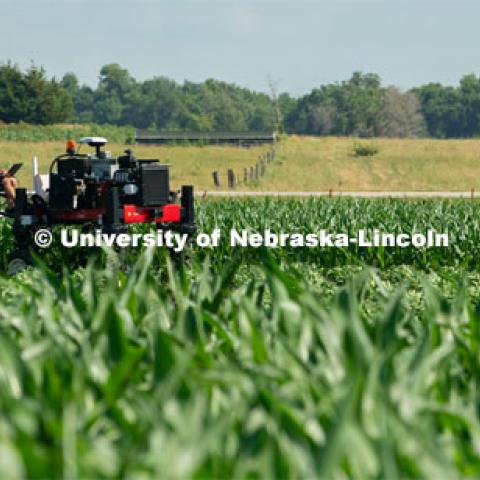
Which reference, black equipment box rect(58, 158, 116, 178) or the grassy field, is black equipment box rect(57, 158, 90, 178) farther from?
the grassy field

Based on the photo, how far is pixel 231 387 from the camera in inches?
115

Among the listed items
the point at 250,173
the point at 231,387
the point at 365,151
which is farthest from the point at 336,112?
the point at 231,387

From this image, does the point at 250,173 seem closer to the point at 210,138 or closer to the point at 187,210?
the point at 210,138

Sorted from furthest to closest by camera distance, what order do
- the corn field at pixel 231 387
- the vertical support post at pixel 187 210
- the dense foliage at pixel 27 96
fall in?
the dense foliage at pixel 27 96, the vertical support post at pixel 187 210, the corn field at pixel 231 387

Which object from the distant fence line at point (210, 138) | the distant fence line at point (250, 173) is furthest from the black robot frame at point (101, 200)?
the distant fence line at point (210, 138)

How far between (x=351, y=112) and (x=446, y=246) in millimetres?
142318

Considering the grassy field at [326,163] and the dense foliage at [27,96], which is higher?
the dense foliage at [27,96]

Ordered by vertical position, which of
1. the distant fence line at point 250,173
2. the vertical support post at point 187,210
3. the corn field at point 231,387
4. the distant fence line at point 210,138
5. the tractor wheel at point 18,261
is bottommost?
the distant fence line at point 250,173

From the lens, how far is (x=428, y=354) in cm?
323

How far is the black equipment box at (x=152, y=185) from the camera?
13.4 metres

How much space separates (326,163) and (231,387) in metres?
59.4

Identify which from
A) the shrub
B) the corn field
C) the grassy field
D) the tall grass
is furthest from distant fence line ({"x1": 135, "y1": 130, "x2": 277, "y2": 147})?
the corn field

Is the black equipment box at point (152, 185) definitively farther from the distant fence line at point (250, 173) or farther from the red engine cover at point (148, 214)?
the distant fence line at point (250, 173)

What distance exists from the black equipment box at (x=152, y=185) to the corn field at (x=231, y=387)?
344 inches
